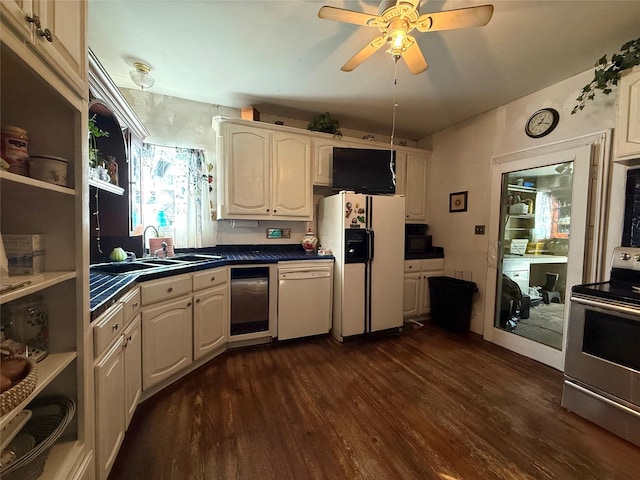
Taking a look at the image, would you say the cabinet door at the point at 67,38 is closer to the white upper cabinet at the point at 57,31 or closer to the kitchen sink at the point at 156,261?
the white upper cabinet at the point at 57,31

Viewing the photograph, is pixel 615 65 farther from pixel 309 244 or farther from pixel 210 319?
pixel 210 319

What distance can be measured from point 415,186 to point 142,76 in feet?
10.5

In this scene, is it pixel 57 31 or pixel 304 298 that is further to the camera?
pixel 304 298

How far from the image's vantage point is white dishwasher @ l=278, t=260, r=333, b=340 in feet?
8.70

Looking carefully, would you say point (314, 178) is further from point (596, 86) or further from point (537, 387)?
point (537, 387)

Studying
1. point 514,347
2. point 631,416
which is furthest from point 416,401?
point 514,347

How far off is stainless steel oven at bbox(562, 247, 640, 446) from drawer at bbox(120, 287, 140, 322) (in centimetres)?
270

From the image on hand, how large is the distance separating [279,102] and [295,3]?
1.31 m

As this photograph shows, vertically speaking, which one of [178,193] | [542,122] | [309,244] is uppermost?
[542,122]

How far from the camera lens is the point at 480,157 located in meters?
3.07

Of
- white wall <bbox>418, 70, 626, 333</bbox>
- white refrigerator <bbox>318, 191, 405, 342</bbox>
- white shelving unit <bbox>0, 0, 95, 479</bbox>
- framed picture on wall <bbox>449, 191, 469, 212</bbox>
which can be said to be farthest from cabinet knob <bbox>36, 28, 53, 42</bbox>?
framed picture on wall <bbox>449, 191, 469, 212</bbox>

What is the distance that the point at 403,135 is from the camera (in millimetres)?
3857

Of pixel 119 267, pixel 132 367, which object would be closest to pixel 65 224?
pixel 132 367

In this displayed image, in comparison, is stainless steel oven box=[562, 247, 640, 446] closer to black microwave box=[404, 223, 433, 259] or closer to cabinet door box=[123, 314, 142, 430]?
black microwave box=[404, 223, 433, 259]
